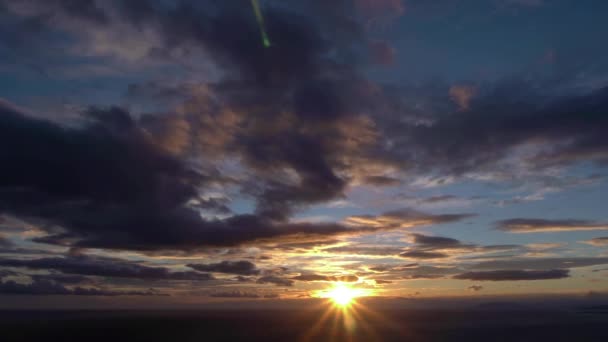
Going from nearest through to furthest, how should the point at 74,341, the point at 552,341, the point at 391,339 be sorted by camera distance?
the point at 552,341, the point at 391,339, the point at 74,341

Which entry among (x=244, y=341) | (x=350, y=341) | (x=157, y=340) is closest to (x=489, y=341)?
(x=350, y=341)

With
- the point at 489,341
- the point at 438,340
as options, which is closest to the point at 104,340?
the point at 438,340

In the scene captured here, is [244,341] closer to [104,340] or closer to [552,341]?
[104,340]

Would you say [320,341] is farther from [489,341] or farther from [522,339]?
[522,339]

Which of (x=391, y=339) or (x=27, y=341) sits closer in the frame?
(x=391, y=339)

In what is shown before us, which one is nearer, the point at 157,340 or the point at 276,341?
the point at 276,341

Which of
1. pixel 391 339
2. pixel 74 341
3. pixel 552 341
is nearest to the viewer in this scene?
pixel 552 341

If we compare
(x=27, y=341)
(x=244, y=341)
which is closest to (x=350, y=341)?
(x=244, y=341)

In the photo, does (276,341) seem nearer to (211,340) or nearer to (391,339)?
(211,340)
